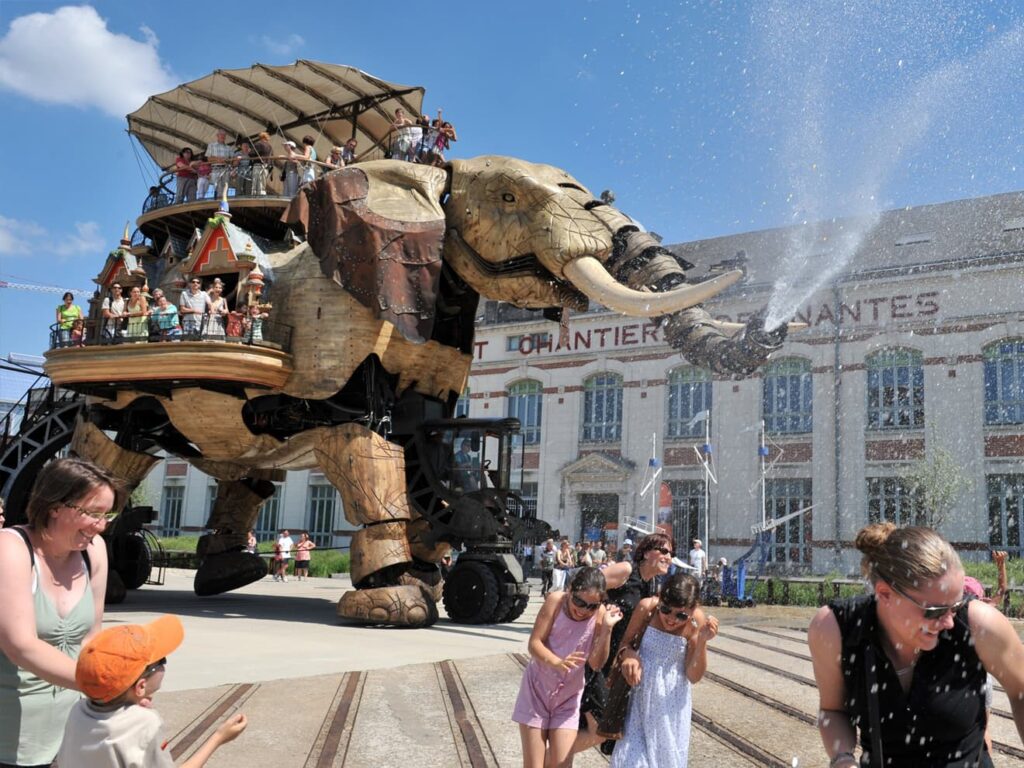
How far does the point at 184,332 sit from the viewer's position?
424 inches

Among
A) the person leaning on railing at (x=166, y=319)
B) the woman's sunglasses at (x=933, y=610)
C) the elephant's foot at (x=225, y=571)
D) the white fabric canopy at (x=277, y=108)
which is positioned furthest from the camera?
the white fabric canopy at (x=277, y=108)

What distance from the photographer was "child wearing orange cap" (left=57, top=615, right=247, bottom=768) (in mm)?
2396

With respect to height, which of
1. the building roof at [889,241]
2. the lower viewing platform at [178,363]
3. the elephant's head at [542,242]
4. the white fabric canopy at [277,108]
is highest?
the building roof at [889,241]

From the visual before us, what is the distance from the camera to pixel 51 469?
296 cm

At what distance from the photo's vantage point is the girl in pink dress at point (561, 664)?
4.32 meters

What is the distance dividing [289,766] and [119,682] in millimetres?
2641

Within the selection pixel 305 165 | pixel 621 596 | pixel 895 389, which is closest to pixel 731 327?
pixel 621 596

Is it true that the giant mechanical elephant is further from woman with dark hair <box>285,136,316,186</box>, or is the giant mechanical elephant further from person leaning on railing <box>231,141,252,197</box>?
person leaning on railing <box>231,141,252,197</box>

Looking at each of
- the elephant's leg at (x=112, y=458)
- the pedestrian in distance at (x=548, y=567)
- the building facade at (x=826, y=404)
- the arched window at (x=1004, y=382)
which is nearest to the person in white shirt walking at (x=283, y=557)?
the pedestrian in distance at (x=548, y=567)

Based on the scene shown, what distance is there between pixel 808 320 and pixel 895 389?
9.71 ft

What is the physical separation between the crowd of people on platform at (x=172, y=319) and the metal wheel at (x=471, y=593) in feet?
11.7

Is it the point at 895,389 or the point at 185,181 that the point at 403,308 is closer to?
the point at 185,181

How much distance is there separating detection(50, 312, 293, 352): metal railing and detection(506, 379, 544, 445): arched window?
66.4ft

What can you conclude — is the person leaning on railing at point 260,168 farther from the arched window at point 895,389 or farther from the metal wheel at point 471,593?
the arched window at point 895,389
